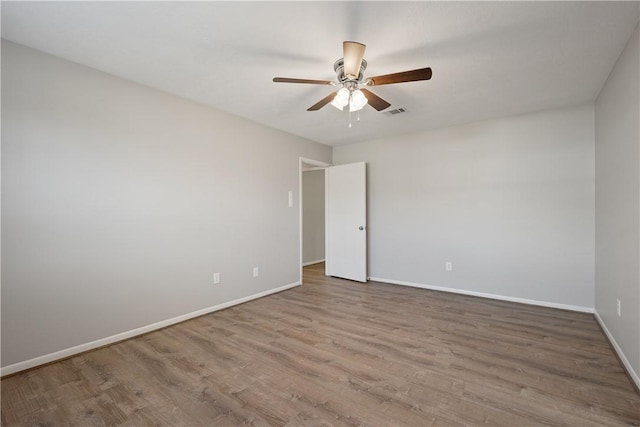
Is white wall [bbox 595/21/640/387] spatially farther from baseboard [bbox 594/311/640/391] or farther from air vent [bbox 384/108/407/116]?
air vent [bbox 384/108/407/116]

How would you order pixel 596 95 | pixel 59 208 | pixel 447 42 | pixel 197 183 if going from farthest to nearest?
pixel 197 183, pixel 596 95, pixel 59 208, pixel 447 42

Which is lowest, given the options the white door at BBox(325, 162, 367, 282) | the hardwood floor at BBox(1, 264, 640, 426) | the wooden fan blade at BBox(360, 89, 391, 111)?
the hardwood floor at BBox(1, 264, 640, 426)

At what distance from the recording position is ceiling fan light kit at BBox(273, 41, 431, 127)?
184 cm

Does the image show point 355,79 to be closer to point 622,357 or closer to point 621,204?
point 621,204

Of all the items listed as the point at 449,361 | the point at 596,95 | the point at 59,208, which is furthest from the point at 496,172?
the point at 59,208

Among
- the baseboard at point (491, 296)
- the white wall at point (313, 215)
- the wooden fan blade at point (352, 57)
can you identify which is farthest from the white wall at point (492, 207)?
the wooden fan blade at point (352, 57)

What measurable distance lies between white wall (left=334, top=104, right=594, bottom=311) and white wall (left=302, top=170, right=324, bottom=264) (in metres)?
2.02

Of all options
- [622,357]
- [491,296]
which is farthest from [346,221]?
[622,357]


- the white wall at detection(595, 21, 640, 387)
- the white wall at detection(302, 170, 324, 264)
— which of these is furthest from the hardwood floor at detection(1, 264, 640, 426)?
the white wall at detection(302, 170, 324, 264)

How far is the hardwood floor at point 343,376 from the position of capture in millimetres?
1644

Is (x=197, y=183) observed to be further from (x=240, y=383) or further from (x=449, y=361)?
(x=449, y=361)

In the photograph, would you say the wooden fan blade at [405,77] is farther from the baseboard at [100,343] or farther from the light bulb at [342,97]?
the baseboard at [100,343]

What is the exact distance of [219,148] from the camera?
3.45 metres

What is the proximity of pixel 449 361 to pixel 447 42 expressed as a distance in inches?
96.6
